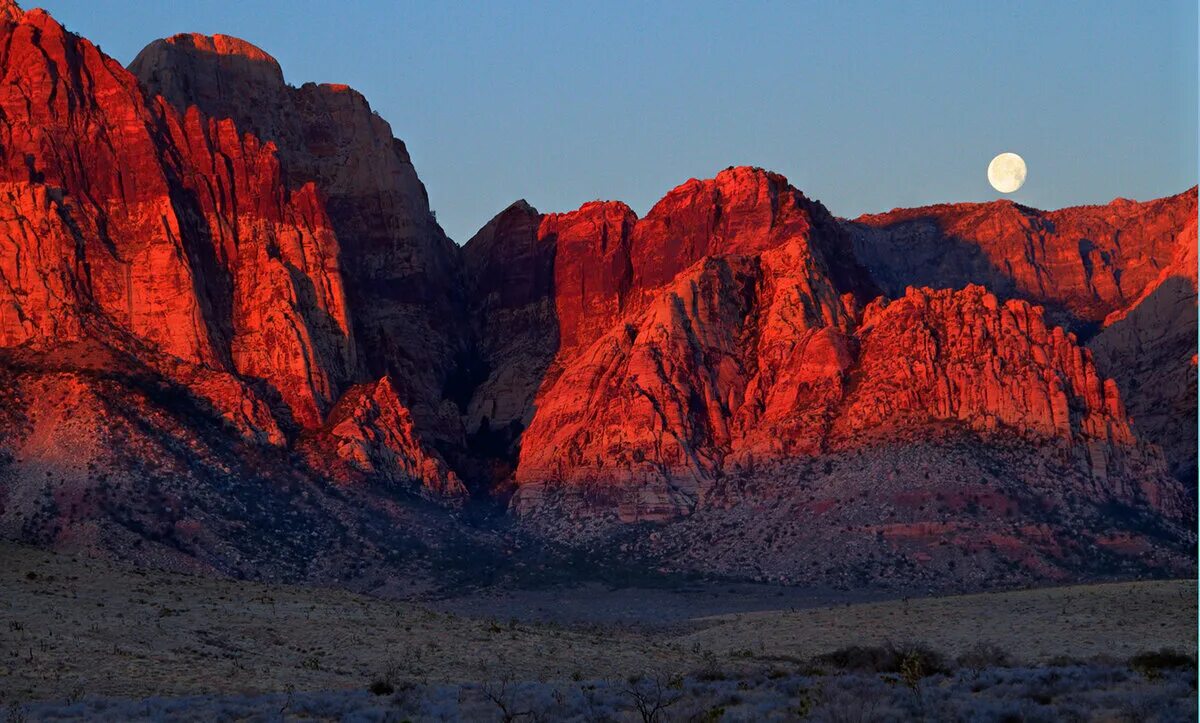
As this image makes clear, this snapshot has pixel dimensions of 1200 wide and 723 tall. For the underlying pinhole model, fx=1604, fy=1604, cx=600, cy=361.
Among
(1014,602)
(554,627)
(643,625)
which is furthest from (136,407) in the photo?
(1014,602)

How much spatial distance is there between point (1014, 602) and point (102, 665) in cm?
5392

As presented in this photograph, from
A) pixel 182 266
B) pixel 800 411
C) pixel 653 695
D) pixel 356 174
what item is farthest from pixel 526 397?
pixel 653 695

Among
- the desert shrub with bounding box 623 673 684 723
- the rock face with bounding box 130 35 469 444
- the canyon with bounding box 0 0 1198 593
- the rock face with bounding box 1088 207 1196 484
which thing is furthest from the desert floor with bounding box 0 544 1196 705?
the rock face with bounding box 130 35 469 444

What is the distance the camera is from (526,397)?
175 m

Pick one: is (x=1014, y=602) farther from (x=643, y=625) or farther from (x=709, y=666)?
(x=709, y=666)

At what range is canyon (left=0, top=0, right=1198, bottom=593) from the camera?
129 metres

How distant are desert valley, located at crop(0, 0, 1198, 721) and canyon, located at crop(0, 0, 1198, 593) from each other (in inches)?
14.2

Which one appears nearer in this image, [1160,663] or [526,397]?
[1160,663]

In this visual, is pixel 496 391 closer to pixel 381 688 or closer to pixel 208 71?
pixel 208 71

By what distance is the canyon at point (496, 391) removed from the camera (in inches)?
5079

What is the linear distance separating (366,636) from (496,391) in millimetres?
109885

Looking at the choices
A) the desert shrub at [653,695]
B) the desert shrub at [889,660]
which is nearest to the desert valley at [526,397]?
the desert shrub at [889,660]

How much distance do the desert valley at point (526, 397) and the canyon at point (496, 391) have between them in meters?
0.36

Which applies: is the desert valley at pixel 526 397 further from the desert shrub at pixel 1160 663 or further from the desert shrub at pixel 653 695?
the desert shrub at pixel 653 695
